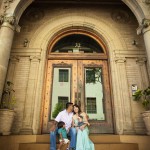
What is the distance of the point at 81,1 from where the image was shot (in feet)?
26.6

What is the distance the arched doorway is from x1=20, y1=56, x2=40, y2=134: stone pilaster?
578mm

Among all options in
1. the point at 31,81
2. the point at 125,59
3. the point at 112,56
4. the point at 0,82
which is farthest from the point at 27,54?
the point at 125,59

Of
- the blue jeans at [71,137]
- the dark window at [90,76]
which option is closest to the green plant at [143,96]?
the dark window at [90,76]

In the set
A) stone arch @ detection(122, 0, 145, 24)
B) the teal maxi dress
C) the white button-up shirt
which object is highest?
stone arch @ detection(122, 0, 145, 24)

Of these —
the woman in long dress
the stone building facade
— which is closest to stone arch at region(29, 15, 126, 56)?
the stone building facade

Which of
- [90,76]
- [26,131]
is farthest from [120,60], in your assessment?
[26,131]

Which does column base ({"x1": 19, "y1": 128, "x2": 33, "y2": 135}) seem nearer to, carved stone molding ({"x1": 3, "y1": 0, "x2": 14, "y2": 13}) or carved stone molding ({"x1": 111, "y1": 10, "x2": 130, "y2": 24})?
carved stone molding ({"x1": 3, "y1": 0, "x2": 14, "y2": 13})

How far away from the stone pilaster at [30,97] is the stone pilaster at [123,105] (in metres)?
3.05

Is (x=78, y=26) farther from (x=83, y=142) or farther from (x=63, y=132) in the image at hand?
(x=83, y=142)

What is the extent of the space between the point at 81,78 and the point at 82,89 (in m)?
0.49

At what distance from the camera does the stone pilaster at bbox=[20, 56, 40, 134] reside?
5.79 metres

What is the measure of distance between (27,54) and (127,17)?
4.92 meters

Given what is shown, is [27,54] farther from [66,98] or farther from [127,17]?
[127,17]

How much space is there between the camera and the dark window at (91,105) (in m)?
6.62
